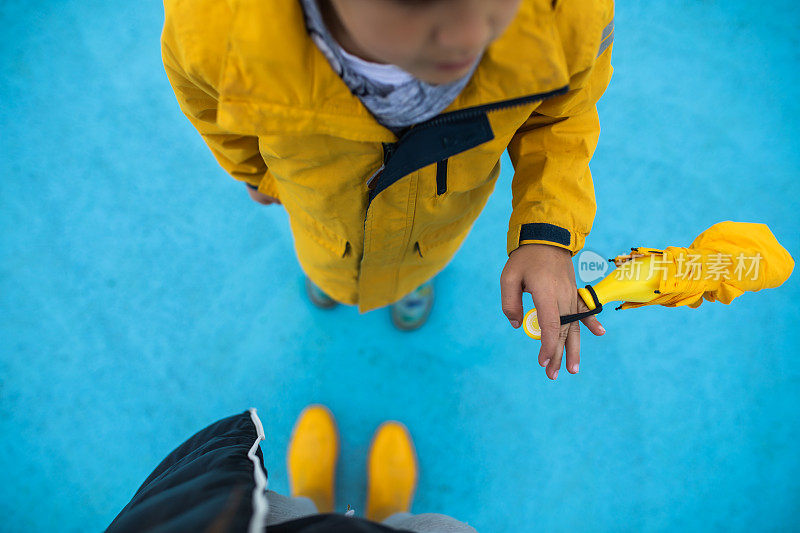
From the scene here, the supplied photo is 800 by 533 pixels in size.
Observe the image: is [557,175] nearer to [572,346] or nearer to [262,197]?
[572,346]

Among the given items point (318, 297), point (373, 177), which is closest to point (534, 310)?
point (373, 177)

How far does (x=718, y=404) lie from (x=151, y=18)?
1.95 m

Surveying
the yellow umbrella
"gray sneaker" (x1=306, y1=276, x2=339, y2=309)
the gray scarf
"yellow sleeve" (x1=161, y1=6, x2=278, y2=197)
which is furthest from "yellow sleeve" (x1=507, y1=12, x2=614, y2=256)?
"gray sneaker" (x1=306, y1=276, x2=339, y2=309)

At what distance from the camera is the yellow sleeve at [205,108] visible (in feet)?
1.48

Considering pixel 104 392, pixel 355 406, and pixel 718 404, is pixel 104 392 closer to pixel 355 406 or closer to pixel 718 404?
pixel 355 406

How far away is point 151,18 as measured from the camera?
4.58 ft

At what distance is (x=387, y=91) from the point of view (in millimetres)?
425

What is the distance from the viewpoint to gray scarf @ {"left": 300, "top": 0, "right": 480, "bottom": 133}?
15.7 inches

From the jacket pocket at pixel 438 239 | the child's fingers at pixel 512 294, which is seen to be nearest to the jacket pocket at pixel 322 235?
the jacket pocket at pixel 438 239

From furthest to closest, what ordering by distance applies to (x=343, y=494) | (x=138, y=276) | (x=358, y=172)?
(x=138, y=276)
(x=343, y=494)
(x=358, y=172)

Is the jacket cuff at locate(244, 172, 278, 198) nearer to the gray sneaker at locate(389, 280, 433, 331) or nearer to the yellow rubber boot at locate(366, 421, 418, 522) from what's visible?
the gray sneaker at locate(389, 280, 433, 331)

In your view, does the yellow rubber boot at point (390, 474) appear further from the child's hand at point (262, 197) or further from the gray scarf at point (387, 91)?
the gray scarf at point (387, 91)

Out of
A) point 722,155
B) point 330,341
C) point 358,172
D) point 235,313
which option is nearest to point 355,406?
point 330,341

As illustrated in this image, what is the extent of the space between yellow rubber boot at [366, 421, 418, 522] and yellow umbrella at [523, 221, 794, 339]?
0.55 m
